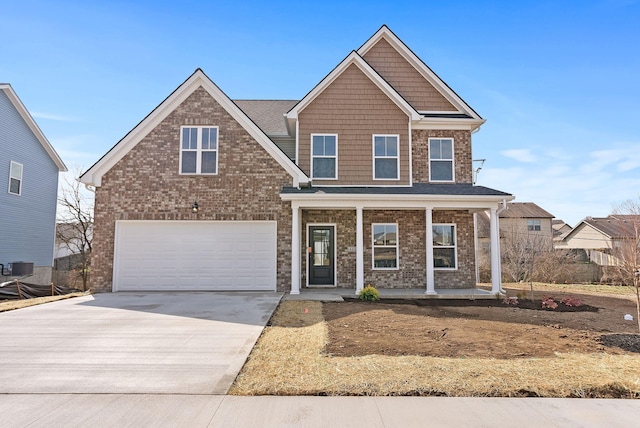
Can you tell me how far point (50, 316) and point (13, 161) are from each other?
14.1 meters

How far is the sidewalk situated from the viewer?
350cm

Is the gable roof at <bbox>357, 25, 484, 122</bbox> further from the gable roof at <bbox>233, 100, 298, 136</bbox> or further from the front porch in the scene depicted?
the front porch

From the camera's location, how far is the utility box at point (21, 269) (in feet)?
57.2

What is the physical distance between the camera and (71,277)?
2200 cm

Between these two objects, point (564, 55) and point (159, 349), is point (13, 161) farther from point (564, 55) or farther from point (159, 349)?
point (564, 55)

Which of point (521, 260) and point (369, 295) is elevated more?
point (521, 260)

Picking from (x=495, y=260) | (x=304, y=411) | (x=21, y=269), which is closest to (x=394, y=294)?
(x=495, y=260)

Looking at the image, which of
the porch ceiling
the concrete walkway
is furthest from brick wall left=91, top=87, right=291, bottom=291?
the concrete walkway

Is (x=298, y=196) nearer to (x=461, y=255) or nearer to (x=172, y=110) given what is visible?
(x=172, y=110)

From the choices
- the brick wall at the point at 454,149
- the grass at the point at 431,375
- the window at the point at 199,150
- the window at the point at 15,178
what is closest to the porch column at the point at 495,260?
the brick wall at the point at 454,149

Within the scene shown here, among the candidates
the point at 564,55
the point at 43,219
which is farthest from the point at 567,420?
the point at 43,219

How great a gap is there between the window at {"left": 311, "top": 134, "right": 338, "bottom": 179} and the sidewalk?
1013 centimetres

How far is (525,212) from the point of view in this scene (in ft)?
133

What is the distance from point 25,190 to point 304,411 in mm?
21599
